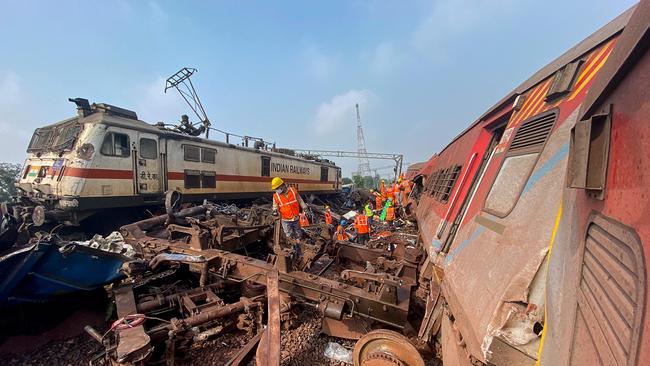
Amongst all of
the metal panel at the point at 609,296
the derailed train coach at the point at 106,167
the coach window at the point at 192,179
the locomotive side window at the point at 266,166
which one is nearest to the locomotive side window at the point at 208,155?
Answer: the derailed train coach at the point at 106,167

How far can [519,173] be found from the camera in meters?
1.90

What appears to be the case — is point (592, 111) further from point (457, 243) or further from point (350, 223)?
point (350, 223)

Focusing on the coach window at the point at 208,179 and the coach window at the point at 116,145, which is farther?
the coach window at the point at 208,179

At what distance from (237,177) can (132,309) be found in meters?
8.09

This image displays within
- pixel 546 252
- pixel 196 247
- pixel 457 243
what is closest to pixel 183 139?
pixel 196 247

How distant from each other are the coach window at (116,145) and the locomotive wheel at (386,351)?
723cm

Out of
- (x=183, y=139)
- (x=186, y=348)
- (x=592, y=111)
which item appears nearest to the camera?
(x=592, y=111)

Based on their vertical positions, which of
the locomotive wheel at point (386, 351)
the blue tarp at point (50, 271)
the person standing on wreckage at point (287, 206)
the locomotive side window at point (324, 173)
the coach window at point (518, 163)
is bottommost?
the locomotive wheel at point (386, 351)

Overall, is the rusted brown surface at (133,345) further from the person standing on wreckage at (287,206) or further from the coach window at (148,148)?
the coach window at (148,148)

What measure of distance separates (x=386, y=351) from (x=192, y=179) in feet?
26.9

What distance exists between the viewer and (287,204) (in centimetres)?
549

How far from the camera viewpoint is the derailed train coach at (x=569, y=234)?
29.7 inches

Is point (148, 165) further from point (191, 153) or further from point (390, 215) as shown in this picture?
point (390, 215)

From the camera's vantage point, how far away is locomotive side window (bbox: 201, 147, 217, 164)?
9213mm
